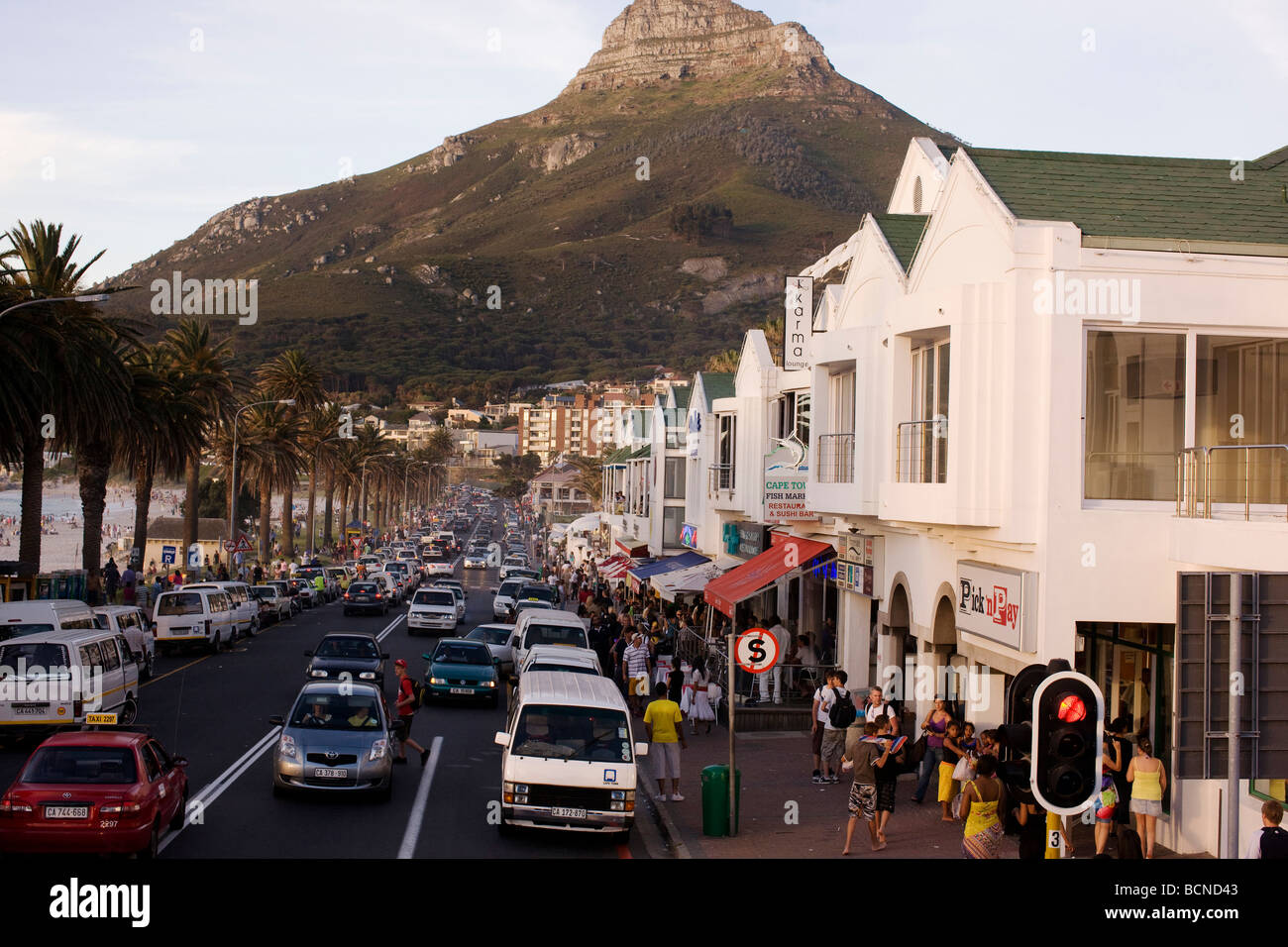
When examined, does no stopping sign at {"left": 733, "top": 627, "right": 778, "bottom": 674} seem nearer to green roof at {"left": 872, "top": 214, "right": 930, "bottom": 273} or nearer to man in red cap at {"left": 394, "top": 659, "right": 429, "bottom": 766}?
man in red cap at {"left": 394, "top": 659, "right": 429, "bottom": 766}

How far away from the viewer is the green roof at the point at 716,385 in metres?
41.2

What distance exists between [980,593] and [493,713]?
13.2m

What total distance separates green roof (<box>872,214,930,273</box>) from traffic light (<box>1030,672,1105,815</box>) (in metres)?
13.2

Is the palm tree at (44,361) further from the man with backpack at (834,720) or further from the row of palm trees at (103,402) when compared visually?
the man with backpack at (834,720)

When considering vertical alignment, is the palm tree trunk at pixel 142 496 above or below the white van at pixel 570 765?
above

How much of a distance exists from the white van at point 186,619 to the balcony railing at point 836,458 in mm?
19937

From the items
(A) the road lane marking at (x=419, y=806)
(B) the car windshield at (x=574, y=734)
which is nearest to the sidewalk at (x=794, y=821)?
(B) the car windshield at (x=574, y=734)

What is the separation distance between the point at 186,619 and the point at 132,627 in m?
6.85

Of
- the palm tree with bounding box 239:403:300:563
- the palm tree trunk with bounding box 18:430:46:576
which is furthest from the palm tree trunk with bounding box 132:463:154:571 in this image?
the palm tree with bounding box 239:403:300:563

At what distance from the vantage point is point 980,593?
16.3 meters

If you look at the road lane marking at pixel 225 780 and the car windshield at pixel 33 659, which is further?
the car windshield at pixel 33 659

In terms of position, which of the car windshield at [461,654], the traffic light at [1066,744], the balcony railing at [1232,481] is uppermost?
the balcony railing at [1232,481]

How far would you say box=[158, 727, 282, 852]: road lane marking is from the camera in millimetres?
14698
